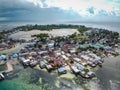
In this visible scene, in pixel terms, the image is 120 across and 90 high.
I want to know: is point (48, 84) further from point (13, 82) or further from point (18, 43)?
point (18, 43)

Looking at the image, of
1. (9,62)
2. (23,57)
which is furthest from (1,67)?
(23,57)

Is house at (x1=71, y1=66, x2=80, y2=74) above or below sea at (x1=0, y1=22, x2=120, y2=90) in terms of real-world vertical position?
above

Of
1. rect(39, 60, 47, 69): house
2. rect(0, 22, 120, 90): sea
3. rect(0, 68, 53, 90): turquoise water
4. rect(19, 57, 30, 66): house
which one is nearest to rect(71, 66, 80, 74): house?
rect(0, 22, 120, 90): sea

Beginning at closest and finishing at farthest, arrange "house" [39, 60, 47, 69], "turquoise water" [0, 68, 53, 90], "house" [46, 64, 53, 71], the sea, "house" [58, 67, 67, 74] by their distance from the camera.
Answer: the sea, "turquoise water" [0, 68, 53, 90], "house" [58, 67, 67, 74], "house" [46, 64, 53, 71], "house" [39, 60, 47, 69]

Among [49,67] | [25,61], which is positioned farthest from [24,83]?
[25,61]

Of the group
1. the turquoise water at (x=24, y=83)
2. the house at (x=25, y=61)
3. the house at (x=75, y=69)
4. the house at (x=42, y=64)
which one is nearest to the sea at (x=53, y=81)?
the turquoise water at (x=24, y=83)

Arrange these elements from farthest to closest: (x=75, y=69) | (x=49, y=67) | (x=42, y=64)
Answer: (x=42, y=64), (x=49, y=67), (x=75, y=69)

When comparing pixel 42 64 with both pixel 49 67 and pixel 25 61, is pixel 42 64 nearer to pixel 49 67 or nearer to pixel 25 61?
pixel 49 67

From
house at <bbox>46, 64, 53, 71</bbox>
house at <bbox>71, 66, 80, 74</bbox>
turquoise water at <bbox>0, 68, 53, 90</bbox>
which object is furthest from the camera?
house at <bbox>46, 64, 53, 71</bbox>

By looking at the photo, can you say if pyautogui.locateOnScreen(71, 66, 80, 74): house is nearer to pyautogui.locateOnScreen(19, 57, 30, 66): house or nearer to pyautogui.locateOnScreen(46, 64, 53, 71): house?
pyautogui.locateOnScreen(46, 64, 53, 71): house

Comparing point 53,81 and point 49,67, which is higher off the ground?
point 49,67

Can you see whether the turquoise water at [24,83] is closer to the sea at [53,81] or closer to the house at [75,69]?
the sea at [53,81]

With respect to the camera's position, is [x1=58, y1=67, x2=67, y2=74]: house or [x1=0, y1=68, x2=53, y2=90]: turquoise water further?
[x1=58, y1=67, x2=67, y2=74]: house
